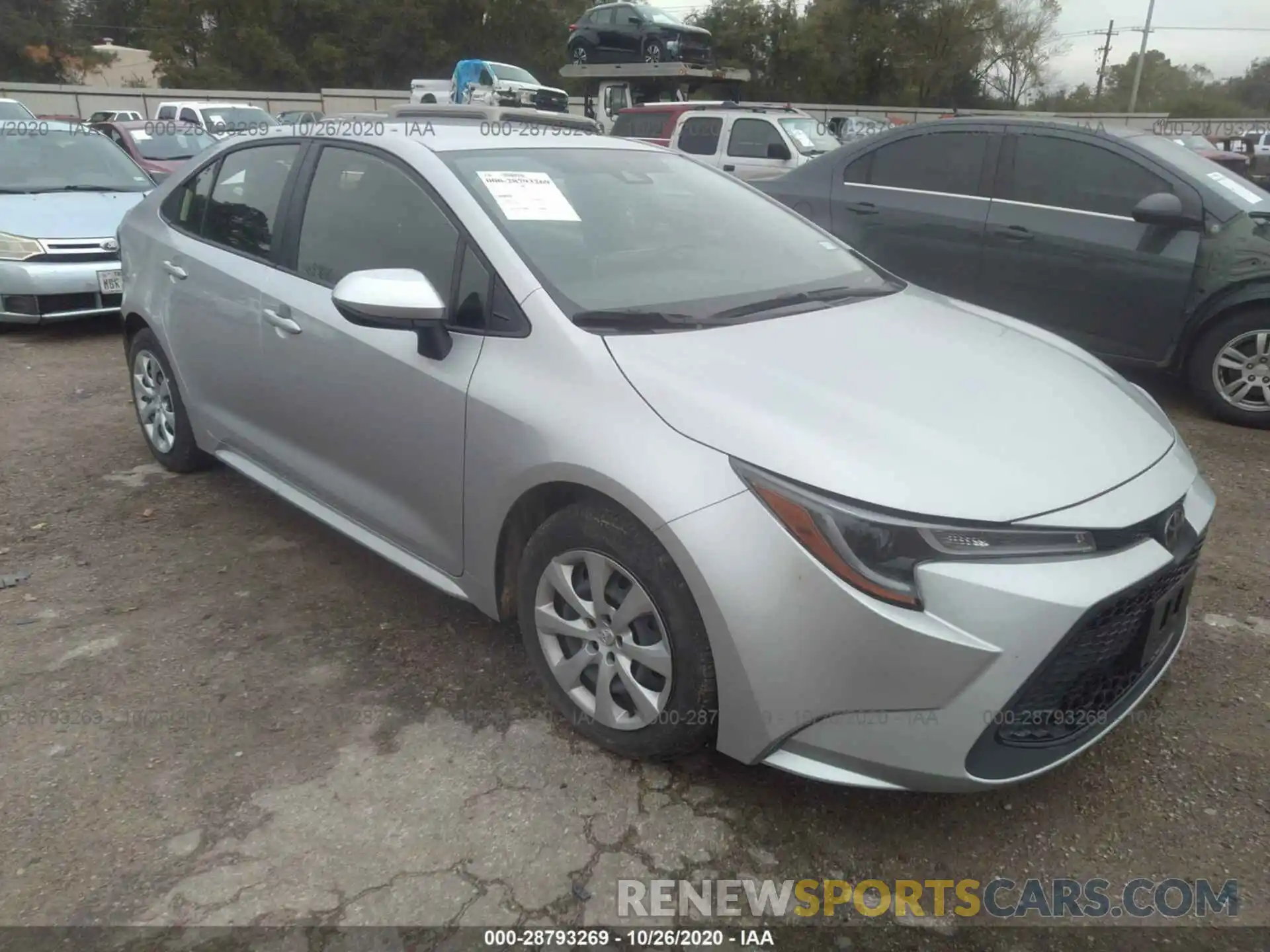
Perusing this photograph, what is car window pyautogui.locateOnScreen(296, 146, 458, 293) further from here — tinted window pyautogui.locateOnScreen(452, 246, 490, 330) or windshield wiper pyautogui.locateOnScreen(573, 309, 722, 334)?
windshield wiper pyautogui.locateOnScreen(573, 309, 722, 334)

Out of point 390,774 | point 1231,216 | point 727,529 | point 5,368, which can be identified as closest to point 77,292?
point 5,368

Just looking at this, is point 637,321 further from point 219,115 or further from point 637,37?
point 637,37

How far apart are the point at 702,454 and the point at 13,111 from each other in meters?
21.1

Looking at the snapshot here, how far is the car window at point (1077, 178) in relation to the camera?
212 inches

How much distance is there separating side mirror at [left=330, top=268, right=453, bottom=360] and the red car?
10.1m

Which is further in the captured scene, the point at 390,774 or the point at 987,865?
the point at 390,774

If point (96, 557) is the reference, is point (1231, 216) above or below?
above

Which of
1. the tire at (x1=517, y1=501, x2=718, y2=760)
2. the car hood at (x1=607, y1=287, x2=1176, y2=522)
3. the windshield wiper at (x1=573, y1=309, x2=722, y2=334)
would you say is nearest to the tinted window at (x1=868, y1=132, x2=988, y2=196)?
Result: the car hood at (x1=607, y1=287, x2=1176, y2=522)

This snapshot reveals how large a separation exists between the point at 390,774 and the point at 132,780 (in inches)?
26.3

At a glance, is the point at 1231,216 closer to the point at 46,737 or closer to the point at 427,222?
the point at 427,222

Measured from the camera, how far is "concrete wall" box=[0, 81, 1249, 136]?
27.0 metres

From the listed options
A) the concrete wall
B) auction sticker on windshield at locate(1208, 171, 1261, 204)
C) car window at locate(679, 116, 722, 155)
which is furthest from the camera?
the concrete wall

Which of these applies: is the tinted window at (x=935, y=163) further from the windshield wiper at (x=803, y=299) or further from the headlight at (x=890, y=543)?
the headlight at (x=890, y=543)

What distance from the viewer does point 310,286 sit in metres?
3.23
